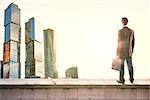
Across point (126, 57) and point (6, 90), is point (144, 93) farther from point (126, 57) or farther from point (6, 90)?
point (6, 90)

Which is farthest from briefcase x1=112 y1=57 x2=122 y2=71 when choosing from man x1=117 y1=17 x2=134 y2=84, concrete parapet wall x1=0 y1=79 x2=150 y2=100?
concrete parapet wall x1=0 y1=79 x2=150 y2=100

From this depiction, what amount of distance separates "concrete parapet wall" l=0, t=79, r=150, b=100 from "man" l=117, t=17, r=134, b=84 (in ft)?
0.92

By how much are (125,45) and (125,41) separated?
0.08 meters

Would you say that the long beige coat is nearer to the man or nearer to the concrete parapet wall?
the man

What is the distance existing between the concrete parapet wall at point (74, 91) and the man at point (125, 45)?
280 millimetres

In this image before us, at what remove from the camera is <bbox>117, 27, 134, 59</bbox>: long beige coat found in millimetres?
6043

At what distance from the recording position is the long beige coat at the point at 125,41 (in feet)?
19.8

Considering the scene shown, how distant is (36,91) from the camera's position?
5.79m

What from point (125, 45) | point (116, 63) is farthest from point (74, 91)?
point (125, 45)

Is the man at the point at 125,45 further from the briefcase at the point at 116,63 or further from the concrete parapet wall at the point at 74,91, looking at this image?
the concrete parapet wall at the point at 74,91

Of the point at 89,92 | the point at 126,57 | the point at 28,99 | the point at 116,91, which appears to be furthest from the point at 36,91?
the point at 126,57

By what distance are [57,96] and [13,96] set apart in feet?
2.70

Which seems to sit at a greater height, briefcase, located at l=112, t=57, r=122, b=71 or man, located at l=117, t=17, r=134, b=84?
man, located at l=117, t=17, r=134, b=84

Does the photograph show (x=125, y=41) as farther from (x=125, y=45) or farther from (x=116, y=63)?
(x=116, y=63)
